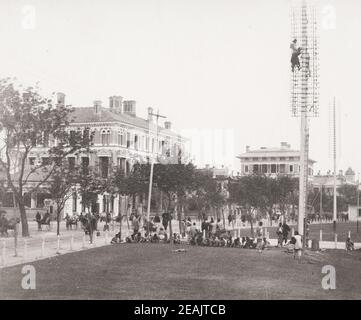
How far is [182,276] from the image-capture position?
60.2 ft

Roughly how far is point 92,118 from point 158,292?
2205 inches

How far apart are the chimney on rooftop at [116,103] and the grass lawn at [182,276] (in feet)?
162

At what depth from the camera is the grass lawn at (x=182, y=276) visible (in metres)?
15.4

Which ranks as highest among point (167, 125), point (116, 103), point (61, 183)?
point (116, 103)

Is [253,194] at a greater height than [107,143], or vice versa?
[107,143]

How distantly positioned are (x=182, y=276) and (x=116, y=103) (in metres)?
58.0

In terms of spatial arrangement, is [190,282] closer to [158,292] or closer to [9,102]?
[158,292]

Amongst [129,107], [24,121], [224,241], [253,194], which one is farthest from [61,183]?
[129,107]

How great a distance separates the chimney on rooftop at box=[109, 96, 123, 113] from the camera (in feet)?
244

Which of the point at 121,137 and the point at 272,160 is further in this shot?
the point at 272,160

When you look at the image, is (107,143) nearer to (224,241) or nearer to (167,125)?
(167,125)

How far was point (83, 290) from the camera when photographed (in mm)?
15578

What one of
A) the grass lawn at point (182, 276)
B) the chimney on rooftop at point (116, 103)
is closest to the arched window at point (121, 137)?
the chimney on rooftop at point (116, 103)
